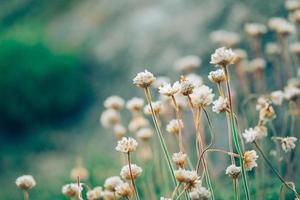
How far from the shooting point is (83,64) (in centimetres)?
582

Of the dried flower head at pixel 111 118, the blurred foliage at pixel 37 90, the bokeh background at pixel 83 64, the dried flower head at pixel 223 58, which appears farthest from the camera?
the blurred foliage at pixel 37 90

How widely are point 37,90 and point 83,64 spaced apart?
0.48m

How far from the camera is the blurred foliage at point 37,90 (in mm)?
5648

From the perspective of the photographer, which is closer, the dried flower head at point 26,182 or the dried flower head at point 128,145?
the dried flower head at point 128,145

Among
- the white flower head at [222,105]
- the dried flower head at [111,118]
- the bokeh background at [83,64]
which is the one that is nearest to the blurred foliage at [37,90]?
the bokeh background at [83,64]

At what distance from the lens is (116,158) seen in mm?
4566

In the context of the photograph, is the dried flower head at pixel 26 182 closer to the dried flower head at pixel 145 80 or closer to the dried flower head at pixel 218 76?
the dried flower head at pixel 145 80

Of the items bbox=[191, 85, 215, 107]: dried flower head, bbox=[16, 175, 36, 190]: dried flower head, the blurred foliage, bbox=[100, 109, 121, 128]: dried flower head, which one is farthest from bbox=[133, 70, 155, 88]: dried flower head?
the blurred foliage

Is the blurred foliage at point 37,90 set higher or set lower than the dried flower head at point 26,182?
higher

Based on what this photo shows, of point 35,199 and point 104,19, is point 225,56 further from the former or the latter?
point 104,19

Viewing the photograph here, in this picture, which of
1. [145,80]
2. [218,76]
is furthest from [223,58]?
[145,80]

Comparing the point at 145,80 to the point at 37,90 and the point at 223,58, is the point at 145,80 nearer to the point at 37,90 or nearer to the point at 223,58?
the point at 223,58

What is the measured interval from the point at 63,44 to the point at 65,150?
1.29 meters

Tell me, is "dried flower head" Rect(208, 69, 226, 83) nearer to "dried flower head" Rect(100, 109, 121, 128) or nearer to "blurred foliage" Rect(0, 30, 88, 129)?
"dried flower head" Rect(100, 109, 121, 128)
